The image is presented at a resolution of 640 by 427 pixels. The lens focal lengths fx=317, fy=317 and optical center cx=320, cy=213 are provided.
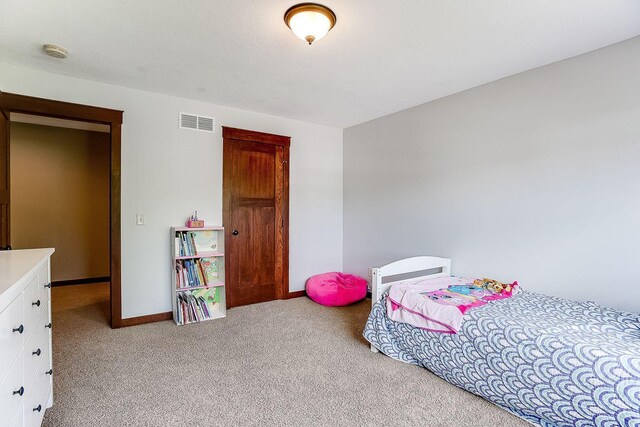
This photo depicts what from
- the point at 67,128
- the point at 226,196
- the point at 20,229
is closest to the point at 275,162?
the point at 226,196

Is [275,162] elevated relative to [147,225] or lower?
elevated

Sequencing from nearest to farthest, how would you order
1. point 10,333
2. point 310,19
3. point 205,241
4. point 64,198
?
point 10,333 → point 310,19 → point 205,241 → point 64,198

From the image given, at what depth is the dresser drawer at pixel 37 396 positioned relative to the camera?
1354mm

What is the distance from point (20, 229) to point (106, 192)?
118 centimetres

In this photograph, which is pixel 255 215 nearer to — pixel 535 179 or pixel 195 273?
pixel 195 273

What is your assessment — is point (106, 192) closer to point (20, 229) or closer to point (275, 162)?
point (20, 229)

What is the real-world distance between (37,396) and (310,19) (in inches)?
96.3

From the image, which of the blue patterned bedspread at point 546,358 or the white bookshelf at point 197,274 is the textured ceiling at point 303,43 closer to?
the white bookshelf at point 197,274

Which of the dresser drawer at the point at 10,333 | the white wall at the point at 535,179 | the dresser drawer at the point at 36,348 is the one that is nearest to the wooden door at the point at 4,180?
the dresser drawer at the point at 36,348

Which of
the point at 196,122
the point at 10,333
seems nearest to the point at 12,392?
the point at 10,333

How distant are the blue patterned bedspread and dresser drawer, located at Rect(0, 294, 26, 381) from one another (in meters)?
2.27

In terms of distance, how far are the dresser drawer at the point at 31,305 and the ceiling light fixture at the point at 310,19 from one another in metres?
1.93

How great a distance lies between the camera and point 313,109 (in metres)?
3.81

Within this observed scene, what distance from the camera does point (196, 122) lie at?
3547 millimetres
